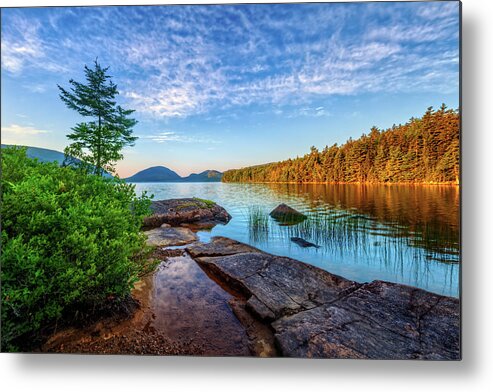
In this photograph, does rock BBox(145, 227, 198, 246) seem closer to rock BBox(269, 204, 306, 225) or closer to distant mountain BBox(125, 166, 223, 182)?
distant mountain BBox(125, 166, 223, 182)

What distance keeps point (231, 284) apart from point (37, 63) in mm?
3551

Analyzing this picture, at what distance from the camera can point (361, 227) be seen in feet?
14.7

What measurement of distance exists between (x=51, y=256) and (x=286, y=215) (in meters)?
4.38

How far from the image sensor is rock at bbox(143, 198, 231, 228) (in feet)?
19.8

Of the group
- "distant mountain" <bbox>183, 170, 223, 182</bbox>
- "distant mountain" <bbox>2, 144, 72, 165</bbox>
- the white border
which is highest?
"distant mountain" <bbox>2, 144, 72, 165</bbox>

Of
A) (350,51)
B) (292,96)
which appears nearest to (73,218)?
(292,96)

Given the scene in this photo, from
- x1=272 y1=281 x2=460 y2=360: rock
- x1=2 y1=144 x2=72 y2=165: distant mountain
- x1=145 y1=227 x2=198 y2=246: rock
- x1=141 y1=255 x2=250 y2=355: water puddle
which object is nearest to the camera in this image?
x1=272 y1=281 x2=460 y2=360: rock

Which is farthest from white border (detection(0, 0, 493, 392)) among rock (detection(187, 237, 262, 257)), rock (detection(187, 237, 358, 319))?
rock (detection(187, 237, 262, 257))

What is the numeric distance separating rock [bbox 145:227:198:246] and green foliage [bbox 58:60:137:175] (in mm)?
1667

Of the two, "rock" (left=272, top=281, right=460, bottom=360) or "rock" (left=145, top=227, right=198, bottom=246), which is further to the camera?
"rock" (left=145, top=227, right=198, bottom=246)

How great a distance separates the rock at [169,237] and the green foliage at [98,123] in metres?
1.67

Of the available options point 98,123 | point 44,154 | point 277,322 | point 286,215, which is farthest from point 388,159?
point 44,154

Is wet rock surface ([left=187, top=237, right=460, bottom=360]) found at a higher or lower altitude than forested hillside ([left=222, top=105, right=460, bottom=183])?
lower

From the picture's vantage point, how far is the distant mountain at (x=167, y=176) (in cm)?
354
